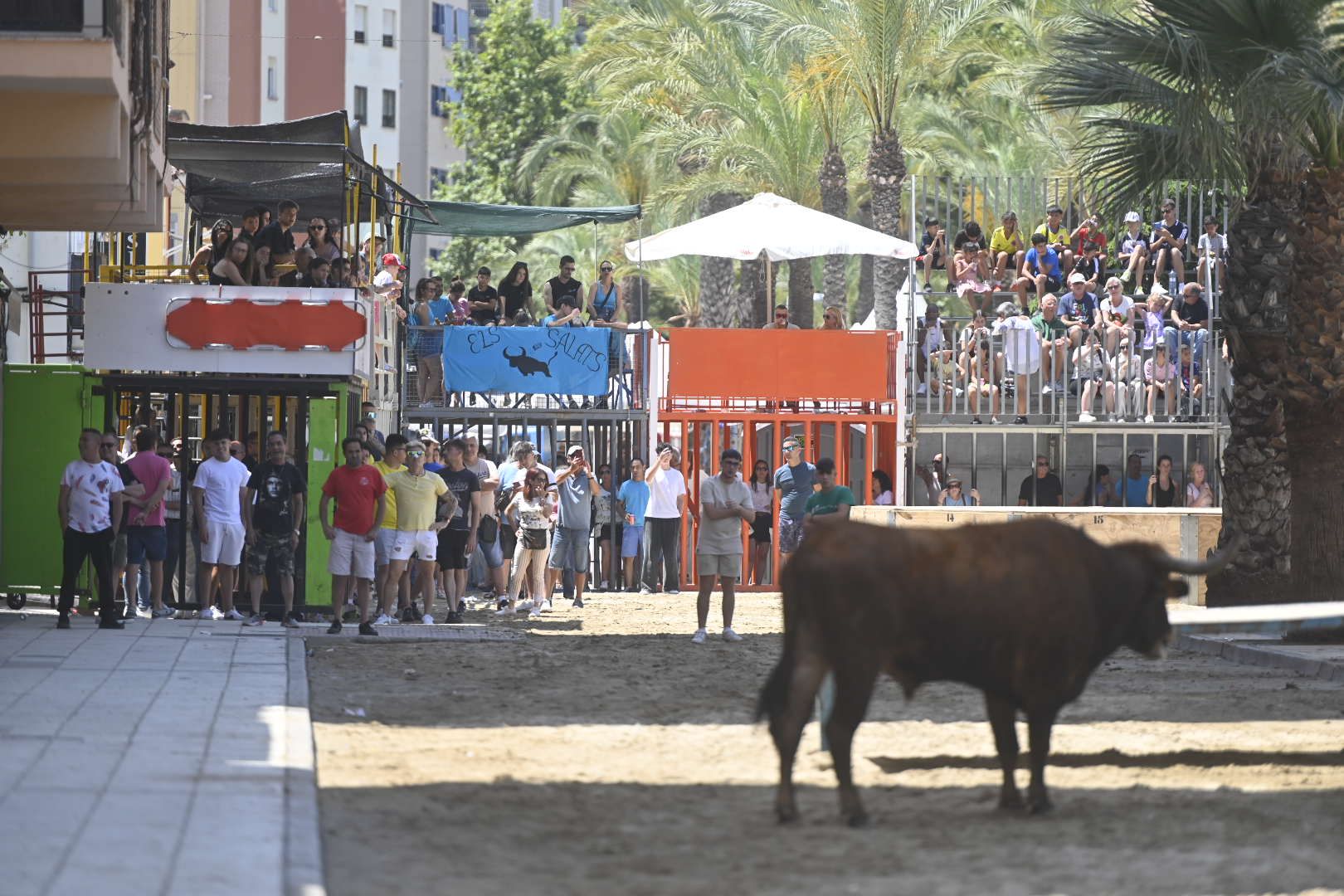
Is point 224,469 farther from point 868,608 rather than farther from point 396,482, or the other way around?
point 868,608

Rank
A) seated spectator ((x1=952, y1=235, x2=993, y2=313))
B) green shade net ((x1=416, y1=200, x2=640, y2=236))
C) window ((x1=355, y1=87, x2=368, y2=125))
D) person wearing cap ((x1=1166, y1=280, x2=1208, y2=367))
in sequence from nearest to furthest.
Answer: green shade net ((x1=416, y1=200, x2=640, y2=236)), person wearing cap ((x1=1166, y1=280, x2=1208, y2=367)), seated spectator ((x1=952, y1=235, x2=993, y2=313)), window ((x1=355, y1=87, x2=368, y2=125))

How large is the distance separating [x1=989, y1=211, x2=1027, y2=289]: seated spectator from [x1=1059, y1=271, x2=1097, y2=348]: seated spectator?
3.58 feet

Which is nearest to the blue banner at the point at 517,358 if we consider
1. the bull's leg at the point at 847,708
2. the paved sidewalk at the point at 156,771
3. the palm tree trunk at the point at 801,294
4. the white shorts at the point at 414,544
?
the white shorts at the point at 414,544

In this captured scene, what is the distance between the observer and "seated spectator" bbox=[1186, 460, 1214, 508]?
25.0 m

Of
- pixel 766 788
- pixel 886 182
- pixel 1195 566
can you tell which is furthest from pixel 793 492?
pixel 886 182

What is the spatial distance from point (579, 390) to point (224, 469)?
7.62 metres

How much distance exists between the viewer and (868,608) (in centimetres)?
835

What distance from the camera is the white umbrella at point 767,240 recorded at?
26297 millimetres

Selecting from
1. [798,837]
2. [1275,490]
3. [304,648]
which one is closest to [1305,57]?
[1275,490]

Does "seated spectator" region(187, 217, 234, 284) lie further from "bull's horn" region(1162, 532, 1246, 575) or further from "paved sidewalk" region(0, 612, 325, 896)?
"bull's horn" region(1162, 532, 1246, 575)

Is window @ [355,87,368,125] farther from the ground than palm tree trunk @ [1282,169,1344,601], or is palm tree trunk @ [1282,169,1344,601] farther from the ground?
window @ [355,87,368,125]

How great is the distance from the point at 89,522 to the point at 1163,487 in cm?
1388

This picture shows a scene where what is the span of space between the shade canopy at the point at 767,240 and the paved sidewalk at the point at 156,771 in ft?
39.5

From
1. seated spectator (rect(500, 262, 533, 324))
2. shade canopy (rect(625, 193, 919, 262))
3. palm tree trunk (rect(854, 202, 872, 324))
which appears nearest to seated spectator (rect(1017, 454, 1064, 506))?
shade canopy (rect(625, 193, 919, 262))
